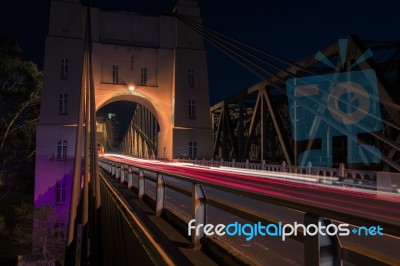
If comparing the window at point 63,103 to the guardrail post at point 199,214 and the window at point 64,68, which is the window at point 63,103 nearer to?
the window at point 64,68

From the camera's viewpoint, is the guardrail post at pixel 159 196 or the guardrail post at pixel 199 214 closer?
the guardrail post at pixel 199 214

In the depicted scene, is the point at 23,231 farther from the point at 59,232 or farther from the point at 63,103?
the point at 63,103

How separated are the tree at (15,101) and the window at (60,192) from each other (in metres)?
5.20

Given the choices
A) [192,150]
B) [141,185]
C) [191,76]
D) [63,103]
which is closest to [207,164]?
[192,150]

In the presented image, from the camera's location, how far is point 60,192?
140 ft

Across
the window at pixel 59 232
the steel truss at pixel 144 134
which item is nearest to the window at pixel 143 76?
the steel truss at pixel 144 134

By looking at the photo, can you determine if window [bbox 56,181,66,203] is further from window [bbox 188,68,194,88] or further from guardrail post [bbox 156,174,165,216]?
guardrail post [bbox 156,174,165,216]

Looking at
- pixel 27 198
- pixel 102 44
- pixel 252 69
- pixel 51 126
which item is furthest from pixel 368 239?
pixel 27 198

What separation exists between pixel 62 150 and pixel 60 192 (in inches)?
168

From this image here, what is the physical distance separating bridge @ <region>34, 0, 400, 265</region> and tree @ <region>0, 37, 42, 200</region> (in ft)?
13.1

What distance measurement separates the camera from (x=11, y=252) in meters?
38.8

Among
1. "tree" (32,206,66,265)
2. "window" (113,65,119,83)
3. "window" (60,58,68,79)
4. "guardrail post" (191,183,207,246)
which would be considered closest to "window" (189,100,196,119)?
"window" (113,65,119,83)

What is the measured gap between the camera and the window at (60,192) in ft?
140

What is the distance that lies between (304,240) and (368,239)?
3.17 m
